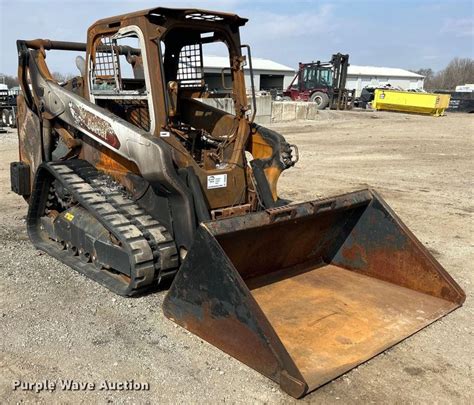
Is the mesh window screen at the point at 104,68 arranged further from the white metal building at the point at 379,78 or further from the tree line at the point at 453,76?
the tree line at the point at 453,76

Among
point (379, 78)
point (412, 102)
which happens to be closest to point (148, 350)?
point (412, 102)

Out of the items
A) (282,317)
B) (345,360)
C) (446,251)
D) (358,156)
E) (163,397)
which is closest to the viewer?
(163,397)

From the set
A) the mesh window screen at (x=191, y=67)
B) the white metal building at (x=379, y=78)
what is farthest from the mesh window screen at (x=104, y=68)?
the white metal building at (x=379, y=78)

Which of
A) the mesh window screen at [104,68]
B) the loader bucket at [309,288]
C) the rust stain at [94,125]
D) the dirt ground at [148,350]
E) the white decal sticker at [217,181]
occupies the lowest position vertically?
the dirt ground at [148,350]

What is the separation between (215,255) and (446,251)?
11.0 ft

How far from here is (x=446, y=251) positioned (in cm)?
554

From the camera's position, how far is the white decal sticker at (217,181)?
4.28 meters

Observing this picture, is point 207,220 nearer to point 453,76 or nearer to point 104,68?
point 104,68

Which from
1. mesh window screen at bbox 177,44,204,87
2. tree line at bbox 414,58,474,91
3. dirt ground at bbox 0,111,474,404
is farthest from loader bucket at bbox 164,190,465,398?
tree line at bbox 414,58,474,91

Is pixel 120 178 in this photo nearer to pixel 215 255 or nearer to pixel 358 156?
pixel 215 255

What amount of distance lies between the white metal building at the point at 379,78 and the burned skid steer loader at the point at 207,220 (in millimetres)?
60501

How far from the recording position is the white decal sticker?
428 cm

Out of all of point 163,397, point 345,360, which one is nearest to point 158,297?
point 163,397

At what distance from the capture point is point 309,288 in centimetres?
429
